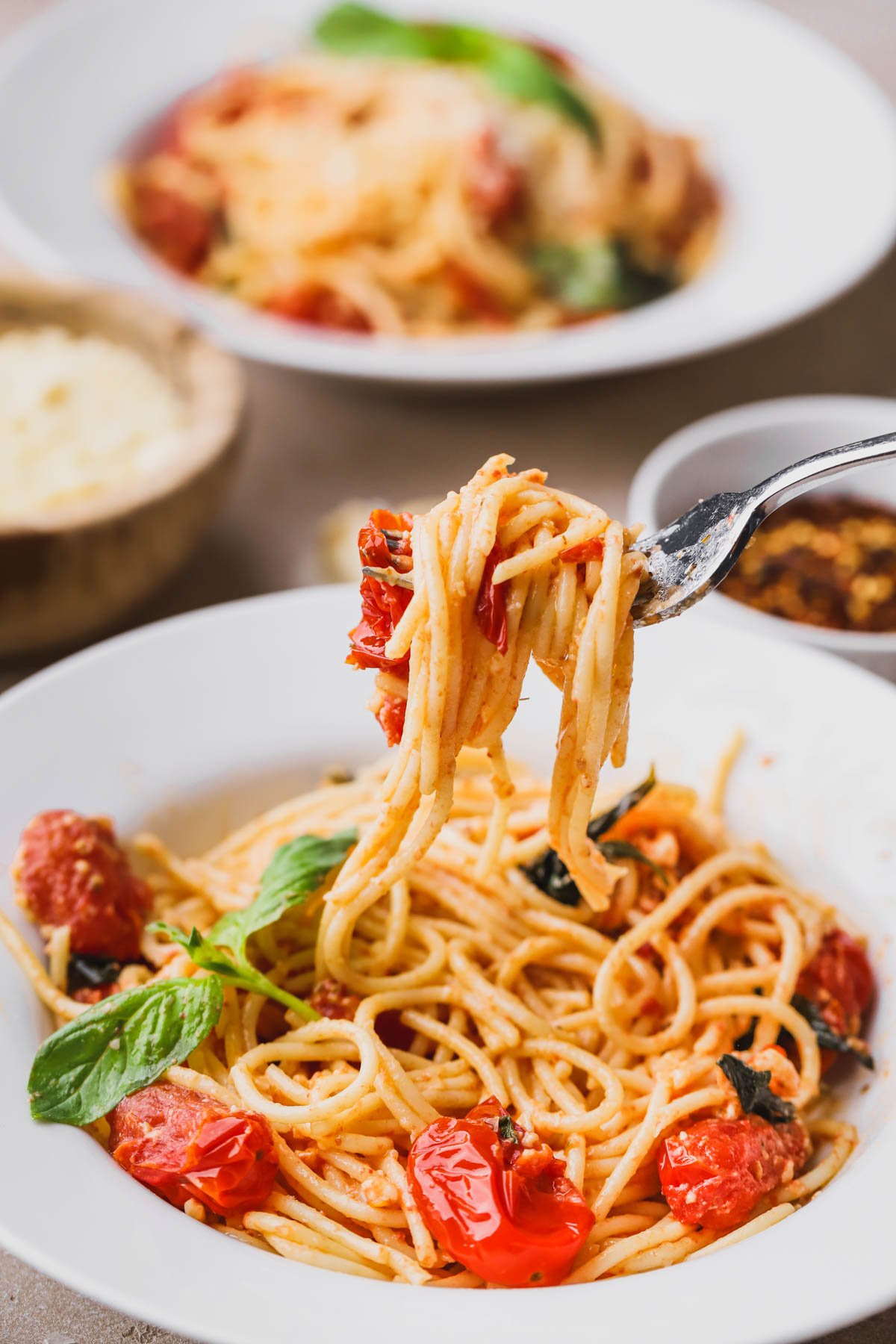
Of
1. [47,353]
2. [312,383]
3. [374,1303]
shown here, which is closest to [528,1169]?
[374,1303]

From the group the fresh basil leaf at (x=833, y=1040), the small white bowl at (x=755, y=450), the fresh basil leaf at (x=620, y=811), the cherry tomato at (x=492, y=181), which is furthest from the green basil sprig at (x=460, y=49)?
the fresh basil leaf at (x=833, y=1040)

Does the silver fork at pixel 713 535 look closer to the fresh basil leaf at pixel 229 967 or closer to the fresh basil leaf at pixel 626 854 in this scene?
the fresh basil leaf at pixel 626 854

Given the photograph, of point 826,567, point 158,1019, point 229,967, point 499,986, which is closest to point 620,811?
point 499,986

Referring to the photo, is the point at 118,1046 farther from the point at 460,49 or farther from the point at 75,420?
the point at 460,49

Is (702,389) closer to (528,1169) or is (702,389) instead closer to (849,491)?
(849,491)

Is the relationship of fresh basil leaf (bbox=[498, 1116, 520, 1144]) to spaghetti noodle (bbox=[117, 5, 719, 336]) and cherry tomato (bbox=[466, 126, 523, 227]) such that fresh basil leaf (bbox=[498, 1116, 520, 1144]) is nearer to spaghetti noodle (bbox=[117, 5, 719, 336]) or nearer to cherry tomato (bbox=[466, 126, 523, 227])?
spaghetti noodle (bbox=[117, 5, 719, 336])

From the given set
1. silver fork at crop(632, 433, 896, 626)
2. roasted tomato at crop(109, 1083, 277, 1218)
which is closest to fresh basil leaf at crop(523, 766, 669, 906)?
silver fork at crop(632, 433, 896, 626)
